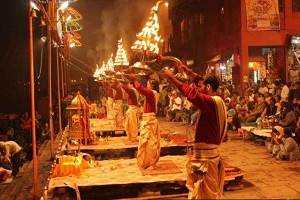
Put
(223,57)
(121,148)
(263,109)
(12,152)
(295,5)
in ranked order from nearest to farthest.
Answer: (12,152) < (121,148) < (263,109) < (295,5) < (223,57)

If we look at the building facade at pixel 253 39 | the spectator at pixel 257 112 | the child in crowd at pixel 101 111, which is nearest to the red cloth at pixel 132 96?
the spectator at pixel 257 112

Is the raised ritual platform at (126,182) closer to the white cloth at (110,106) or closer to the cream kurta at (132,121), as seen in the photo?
the cream kurta at (132,121)

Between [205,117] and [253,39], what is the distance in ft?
63.4

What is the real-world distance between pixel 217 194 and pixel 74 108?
7771 millimetres

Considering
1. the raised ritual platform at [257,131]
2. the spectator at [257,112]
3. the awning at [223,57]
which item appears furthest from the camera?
the awning at [223,57]

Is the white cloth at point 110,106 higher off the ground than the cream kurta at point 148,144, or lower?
higher

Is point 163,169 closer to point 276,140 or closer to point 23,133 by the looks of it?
point 276,140

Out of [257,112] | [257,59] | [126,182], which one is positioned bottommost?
[126,182]

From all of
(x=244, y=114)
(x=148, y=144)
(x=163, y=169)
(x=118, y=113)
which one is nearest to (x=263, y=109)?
(x=244, y=114)

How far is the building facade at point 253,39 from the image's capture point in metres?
23.6

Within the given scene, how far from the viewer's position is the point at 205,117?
19.0 ft

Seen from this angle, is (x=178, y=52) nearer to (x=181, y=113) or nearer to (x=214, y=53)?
(x=214, y=53)

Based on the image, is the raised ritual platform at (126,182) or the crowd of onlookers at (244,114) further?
the crowd of onlookers at (244,114)

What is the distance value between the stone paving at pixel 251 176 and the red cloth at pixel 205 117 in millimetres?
2040
